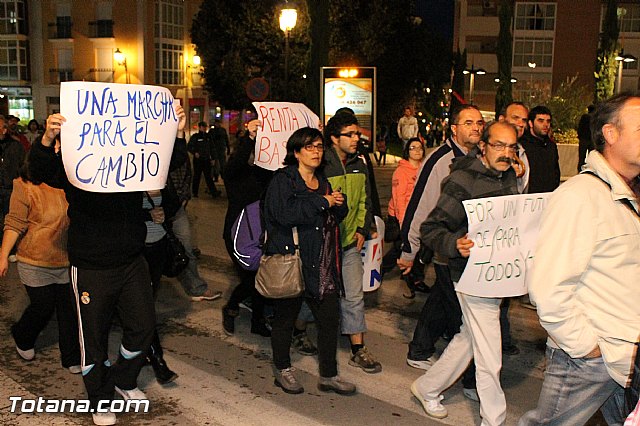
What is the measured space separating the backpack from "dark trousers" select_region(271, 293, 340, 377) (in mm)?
921

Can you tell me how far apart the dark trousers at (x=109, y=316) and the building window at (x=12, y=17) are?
53.9m

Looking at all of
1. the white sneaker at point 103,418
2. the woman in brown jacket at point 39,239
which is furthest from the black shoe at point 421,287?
the white sneaker at point 103,418

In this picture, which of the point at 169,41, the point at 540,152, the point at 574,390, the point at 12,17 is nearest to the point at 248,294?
the point at 540,152

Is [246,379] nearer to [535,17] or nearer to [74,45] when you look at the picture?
[74,45]

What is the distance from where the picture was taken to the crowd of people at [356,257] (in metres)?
3.05

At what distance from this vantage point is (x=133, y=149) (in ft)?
15.4

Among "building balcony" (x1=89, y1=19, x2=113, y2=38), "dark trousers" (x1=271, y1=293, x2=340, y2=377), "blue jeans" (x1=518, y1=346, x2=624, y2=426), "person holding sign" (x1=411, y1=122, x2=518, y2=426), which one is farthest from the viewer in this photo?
"building balcony" (x1=89, y1=19, x2=113, y2=38)

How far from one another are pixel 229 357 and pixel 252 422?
132 centimetres

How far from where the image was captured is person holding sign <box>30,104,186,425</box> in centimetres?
455

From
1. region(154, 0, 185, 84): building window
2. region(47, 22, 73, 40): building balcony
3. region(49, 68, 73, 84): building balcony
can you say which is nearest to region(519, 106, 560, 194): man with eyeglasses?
region(154, 0, 185, 84): building window

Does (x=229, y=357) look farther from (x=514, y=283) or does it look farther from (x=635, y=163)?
(x=635, y=163)

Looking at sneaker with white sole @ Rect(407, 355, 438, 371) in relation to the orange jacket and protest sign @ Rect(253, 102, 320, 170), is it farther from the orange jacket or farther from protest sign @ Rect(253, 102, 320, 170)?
the orange jacket

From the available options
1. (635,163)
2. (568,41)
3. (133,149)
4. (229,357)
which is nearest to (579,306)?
(635,163)

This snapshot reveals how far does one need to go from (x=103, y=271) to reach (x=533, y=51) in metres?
63.0
